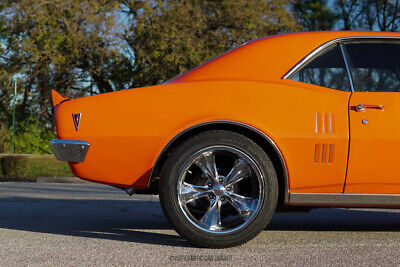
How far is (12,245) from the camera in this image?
4.05m

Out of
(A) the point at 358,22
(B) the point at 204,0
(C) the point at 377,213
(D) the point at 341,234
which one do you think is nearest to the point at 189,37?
(B) the point at 204,0

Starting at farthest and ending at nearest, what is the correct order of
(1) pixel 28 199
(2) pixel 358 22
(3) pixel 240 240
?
1. (2) pixel 358 22
2. (1) pixel 28 199
3. (3) pixel 240 240

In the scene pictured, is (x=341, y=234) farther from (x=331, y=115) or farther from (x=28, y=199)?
(x=28, y=199)

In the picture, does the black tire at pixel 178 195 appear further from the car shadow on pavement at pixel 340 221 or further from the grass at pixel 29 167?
the grass at pixel 29 167

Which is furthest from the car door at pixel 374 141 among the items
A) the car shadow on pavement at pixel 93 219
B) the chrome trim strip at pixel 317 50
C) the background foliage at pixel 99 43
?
the background foliage at pixel 99 43

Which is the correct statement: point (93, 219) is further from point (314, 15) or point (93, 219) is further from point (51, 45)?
point (314, 15)

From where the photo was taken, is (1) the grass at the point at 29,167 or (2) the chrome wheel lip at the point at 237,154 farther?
(1) the grass at the point at 29,167

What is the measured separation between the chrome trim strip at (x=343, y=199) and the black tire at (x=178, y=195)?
187 mm

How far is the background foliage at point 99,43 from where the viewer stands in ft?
61.1

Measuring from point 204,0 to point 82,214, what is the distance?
16440 millimetres

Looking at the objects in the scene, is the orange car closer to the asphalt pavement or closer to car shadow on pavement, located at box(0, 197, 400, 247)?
the asphalt pavement

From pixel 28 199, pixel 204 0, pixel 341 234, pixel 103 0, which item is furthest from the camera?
pixel 204 0

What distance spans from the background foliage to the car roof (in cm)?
1377

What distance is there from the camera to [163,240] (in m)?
4.25
